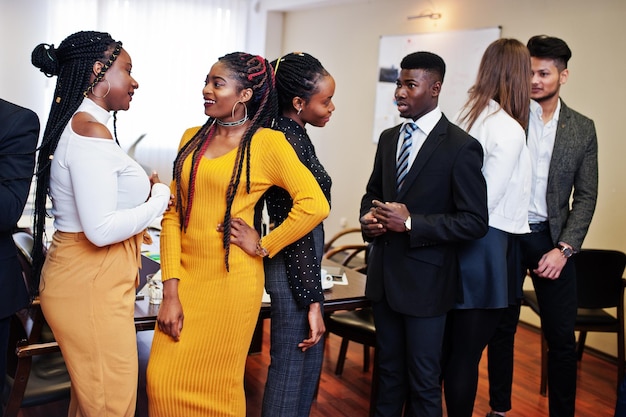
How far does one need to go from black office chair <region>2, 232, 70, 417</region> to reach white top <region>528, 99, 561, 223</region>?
6.53 ft

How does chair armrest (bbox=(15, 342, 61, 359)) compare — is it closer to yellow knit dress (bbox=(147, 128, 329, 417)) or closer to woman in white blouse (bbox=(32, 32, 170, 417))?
woman in white blouse (bbox=(32, 32, 170, 417))

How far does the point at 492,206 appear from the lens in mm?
2539

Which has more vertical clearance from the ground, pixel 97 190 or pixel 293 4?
pixel 293 4

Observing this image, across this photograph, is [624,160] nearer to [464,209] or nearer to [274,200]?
[464,209]

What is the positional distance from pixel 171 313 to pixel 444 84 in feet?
13.7

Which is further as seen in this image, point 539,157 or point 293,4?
point 293,4

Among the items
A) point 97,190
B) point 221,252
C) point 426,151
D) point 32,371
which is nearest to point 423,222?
point 426,151

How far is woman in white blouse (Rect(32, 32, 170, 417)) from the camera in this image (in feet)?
6.10

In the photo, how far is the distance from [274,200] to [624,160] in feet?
10.1

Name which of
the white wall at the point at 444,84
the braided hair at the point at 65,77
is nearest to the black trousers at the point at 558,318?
the white wall at the point at 444,84

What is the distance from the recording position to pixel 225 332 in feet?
6.55

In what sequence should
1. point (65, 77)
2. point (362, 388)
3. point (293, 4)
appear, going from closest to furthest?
point (65, 77), point (362, 388), point (293, 4)

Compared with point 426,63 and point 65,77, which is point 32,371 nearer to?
point 65,77

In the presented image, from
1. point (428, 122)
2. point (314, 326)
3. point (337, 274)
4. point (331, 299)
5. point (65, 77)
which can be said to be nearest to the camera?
point (65, 77)
